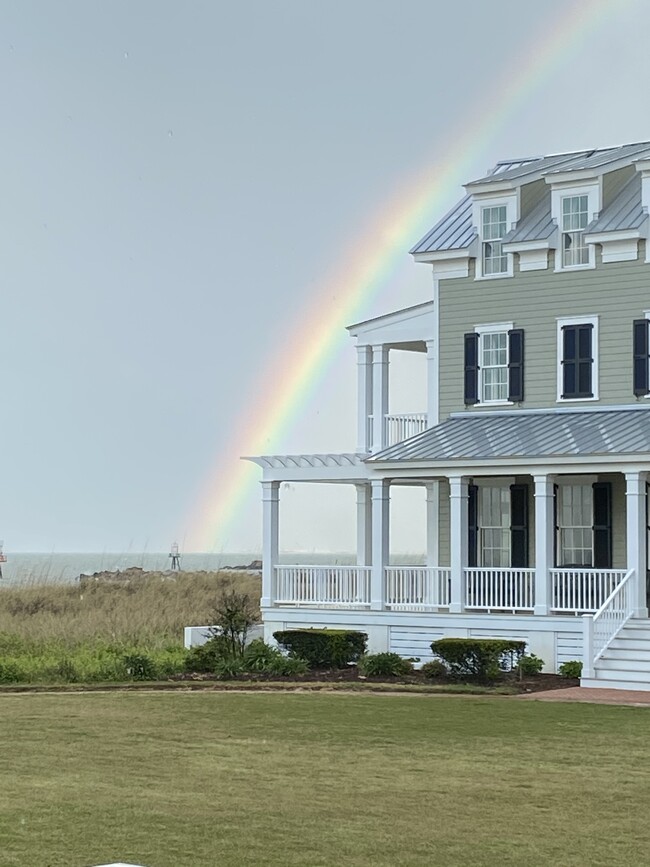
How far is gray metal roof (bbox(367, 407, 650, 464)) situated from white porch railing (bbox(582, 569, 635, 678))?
2.33m

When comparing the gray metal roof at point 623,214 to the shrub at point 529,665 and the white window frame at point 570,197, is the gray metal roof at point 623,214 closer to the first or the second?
the white window frame at point 570,197

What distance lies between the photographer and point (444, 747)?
16.2 meters

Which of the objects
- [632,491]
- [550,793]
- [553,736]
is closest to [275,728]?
[553,736]

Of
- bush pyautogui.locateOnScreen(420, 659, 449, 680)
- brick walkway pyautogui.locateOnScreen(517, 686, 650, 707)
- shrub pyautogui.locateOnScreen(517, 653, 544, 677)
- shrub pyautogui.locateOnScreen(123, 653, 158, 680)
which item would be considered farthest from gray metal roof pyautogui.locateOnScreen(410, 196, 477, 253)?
shrub pyautogui.locateOnScreen(123, 653, 158, 680)

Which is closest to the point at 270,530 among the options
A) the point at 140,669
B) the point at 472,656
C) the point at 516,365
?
the point at 516,365

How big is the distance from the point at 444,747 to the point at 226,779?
131 inches


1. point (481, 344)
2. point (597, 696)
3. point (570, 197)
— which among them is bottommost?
point (597, 696)

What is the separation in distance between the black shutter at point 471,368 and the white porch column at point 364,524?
11.6ft

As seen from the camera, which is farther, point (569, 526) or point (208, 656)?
point (569, 526)

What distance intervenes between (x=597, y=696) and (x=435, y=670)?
11.0 feet

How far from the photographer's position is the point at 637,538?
26047mm

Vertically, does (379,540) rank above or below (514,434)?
below

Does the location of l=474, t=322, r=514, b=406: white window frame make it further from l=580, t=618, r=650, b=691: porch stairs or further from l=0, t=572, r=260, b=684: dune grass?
l=0, t=572, r=260, b=684: dune grass

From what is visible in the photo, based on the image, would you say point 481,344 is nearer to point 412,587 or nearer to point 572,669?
point 412,587
